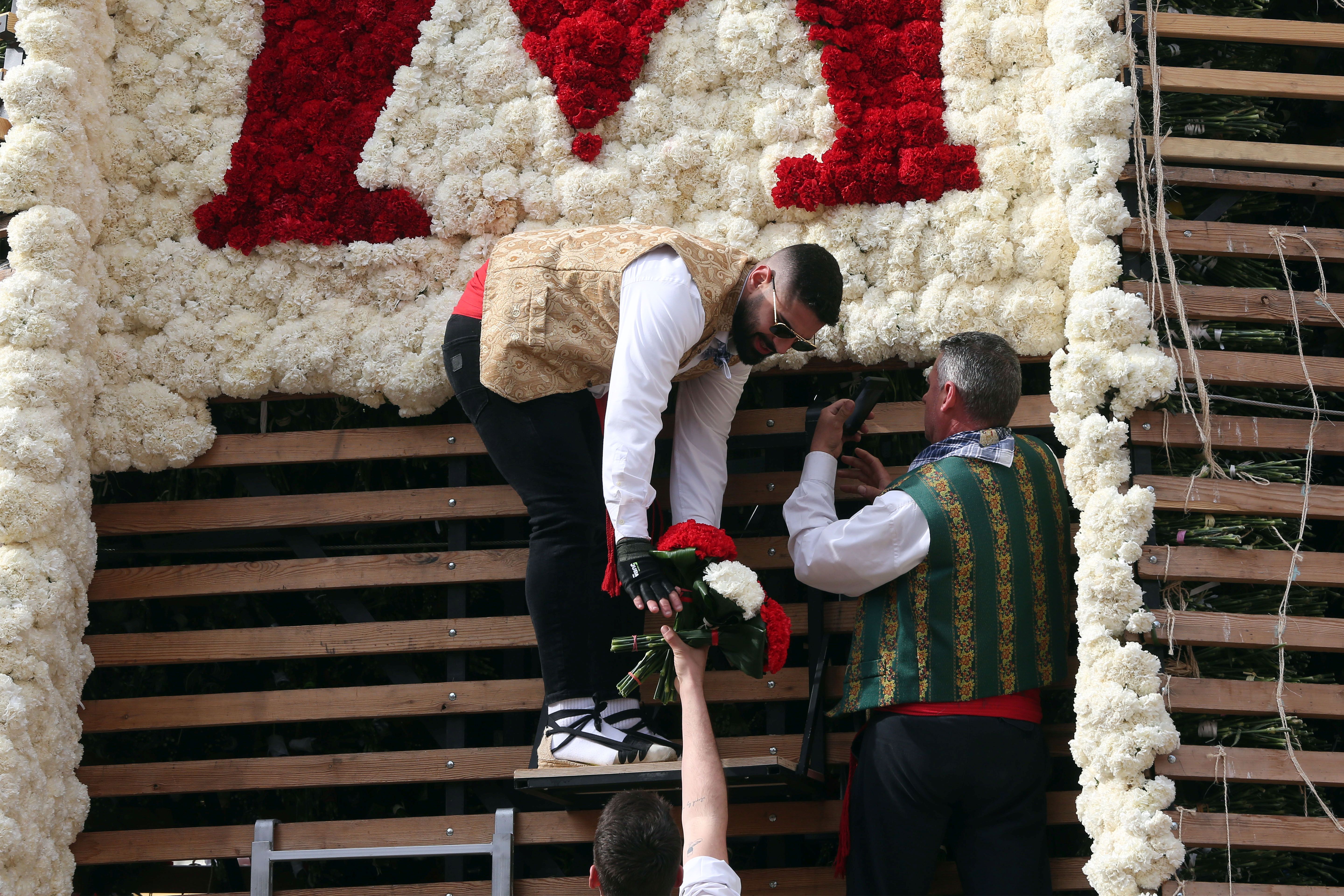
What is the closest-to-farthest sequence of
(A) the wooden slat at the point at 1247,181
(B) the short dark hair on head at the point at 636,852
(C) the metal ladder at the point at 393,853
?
1. (B) the short dark hair on head at the point at 636,852
2. (A) the wooden slat at the point at 1247,181
3. (C) the metal ladder at the point at 393,853

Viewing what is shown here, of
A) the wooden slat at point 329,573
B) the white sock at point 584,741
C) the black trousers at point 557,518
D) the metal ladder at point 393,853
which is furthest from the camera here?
the wooden slat at point 329,573

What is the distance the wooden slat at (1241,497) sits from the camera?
2.82 metres

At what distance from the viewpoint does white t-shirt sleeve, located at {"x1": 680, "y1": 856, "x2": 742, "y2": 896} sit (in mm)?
2133

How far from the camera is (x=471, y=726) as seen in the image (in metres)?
3.55

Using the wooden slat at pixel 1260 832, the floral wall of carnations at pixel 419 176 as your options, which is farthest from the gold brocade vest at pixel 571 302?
the wooden slat at pixel 1260 832

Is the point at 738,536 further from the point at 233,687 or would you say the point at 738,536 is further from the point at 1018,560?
the point at 233,687

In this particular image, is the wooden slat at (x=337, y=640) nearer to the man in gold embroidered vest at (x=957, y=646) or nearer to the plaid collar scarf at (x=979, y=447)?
the man in gold embroidered vest at (x=957, y=646)

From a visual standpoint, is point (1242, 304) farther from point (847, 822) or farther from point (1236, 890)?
point (847, 822)

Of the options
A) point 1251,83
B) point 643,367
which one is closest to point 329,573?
point 643,367

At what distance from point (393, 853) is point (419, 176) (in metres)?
2.02

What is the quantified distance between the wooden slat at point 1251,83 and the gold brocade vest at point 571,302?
1298mm

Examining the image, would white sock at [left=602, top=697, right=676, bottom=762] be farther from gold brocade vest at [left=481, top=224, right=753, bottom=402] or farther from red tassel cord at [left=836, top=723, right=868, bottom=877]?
gold brocade vest at [left=481, top=224, right=753, bottom=402]

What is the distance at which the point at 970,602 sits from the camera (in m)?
2.84

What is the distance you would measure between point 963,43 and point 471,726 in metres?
2.61
